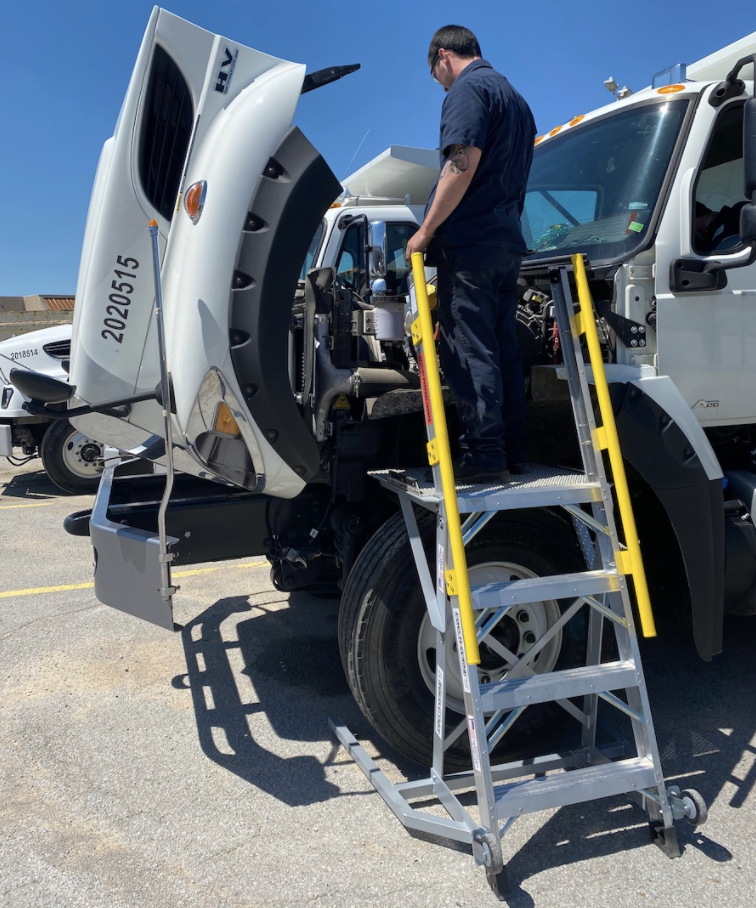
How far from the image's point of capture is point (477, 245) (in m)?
2.69

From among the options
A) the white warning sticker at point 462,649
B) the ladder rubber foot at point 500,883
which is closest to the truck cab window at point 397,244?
the white warning sticker at point 462,649

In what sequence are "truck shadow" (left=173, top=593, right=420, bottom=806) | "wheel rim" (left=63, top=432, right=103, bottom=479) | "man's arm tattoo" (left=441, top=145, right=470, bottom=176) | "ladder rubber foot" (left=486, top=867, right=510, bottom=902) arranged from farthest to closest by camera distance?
"wheel rim" (left=63, top=432, right=103, bottom=479)
"truck shadow" (left=173, top=593, right=420, bottom=806)
"man's arm tattoo" (left=441, top=145, right=470, bottom=176)
"ladder rubber foot" (left=486, top=867, right=510, bottom=902)

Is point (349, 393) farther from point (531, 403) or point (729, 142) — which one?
point (729, 142)

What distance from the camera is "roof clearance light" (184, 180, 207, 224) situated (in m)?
2.61

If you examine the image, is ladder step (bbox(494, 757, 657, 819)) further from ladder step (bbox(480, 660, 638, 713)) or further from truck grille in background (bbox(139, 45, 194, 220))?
truck grille in background (bbox(139, 45, 194, 220))

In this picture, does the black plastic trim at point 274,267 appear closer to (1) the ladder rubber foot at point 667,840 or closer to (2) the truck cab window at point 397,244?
(1) the ladder rubber foot at point 667,840

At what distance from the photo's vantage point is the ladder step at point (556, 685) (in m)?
2.36

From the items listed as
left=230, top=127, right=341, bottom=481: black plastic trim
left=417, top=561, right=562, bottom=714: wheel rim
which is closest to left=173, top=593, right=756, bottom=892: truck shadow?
left=417, top=561, right=562, bottom=714: wheel rim

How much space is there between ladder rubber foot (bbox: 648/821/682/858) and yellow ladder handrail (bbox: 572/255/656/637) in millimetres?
651

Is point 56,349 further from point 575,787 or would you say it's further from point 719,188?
point 575,787

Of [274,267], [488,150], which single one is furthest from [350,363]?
[488,150]

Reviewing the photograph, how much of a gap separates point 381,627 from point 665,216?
1.99 m

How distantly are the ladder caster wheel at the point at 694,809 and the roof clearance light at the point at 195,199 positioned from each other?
2614 mm

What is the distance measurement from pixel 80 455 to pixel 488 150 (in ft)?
21.8
